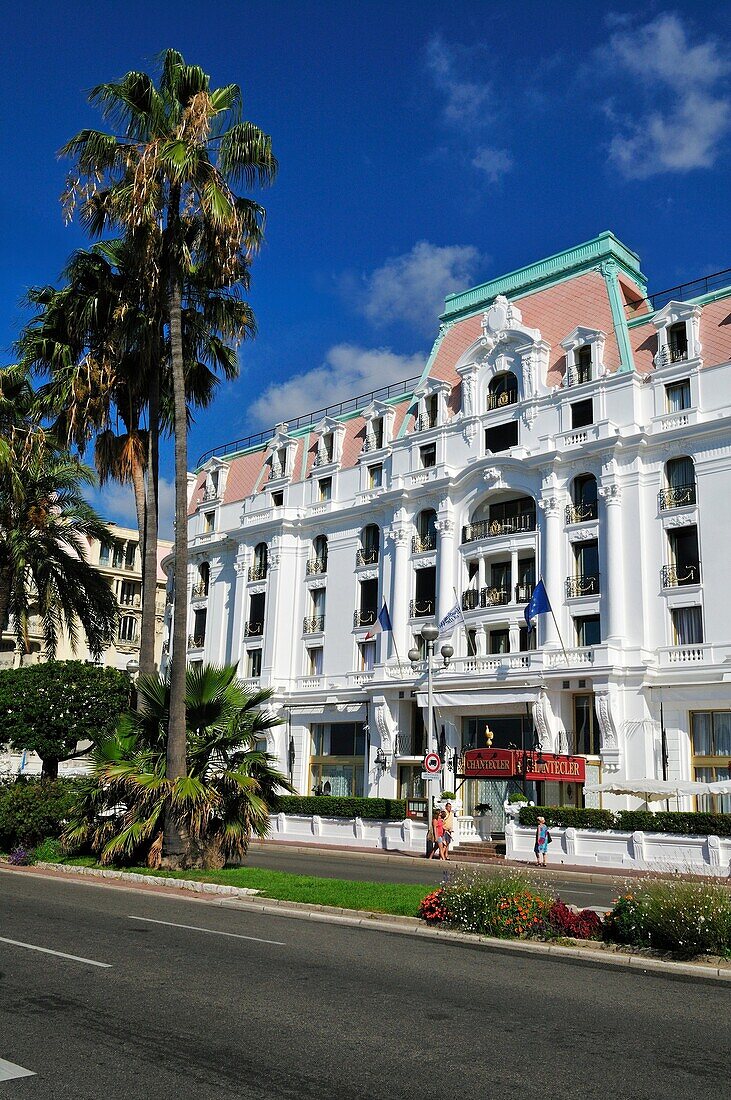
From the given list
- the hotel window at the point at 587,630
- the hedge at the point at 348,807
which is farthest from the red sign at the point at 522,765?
the hotel window at the point at 587,630

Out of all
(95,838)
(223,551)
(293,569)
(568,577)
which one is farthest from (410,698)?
(95,838)

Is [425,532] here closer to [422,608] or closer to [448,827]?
[422,608]

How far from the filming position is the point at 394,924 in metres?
14.5

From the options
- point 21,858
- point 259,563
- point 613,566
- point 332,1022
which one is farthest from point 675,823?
point 259,563

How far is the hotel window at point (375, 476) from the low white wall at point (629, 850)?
2212cm

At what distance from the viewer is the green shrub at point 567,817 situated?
100 ft

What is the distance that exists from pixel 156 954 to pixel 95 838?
10.3m

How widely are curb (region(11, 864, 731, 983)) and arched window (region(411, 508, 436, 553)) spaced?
2678 centimetres

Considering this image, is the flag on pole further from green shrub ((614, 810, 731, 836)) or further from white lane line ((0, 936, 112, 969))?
white lane line ((0, 936, 112, 969))

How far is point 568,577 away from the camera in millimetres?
38875

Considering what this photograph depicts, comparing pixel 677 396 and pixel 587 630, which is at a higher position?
pixel 677 396

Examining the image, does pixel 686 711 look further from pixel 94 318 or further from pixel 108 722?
pixel 94 318

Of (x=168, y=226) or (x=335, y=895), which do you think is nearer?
(x=335, y=895)

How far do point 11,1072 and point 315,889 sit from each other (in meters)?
11.9
